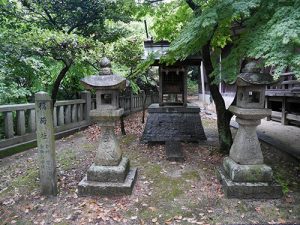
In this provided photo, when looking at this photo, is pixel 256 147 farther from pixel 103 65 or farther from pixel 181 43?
pixel 103 65

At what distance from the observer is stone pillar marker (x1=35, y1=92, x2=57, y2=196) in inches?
171

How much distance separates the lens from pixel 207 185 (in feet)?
16.3

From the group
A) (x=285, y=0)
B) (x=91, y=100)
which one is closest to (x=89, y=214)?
(x=285, y=0)

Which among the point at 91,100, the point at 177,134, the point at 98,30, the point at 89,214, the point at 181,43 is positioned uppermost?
the point at 98,30

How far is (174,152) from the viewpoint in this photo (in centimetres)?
682

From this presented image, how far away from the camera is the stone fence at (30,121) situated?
6.71 m

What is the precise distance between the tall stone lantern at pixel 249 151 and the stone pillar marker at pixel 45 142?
10.4 feet

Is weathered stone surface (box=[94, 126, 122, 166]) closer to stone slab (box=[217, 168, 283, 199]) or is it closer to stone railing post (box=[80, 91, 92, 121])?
stone slab (box=[217, 168, 283, 199])

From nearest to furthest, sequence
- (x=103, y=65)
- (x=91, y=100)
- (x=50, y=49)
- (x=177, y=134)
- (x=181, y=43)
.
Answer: (x=181, y=43)
(x=103, y=65)
(x=50, y=49)
(x=177, y=134)
(x=91, y=100)

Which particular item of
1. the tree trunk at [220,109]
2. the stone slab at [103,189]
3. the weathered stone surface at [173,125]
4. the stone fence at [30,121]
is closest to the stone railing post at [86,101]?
the stone fence at [30,121]

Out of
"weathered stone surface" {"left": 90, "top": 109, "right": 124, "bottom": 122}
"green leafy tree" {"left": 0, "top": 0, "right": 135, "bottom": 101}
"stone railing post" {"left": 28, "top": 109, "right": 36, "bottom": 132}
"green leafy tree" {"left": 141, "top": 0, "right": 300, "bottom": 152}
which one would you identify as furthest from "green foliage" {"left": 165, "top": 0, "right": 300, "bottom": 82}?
"stone railing post" {"left": 28, "top": 109, "right": 36, "bottom": 132}

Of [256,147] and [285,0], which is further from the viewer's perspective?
[256,147]

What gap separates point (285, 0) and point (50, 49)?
15.3 feet

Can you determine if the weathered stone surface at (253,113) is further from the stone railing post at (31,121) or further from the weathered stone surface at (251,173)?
the stone railing post at (31,121)
